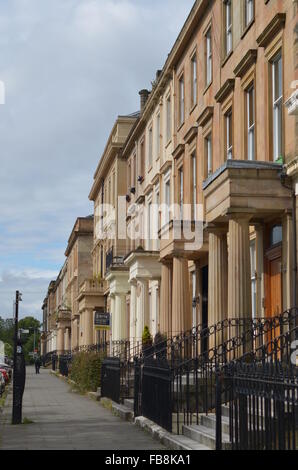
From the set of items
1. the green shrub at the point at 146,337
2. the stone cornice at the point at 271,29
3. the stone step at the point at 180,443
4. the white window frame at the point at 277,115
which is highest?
the stone cornice at the point at 271,29

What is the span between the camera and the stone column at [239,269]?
16.8 metres

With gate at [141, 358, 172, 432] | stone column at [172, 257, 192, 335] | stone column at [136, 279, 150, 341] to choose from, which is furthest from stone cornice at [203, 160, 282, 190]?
stone column at [136, 279, 150, 341]

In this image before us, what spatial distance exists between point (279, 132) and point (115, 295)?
23563 millimetres

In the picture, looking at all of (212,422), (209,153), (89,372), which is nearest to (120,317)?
(89,372)

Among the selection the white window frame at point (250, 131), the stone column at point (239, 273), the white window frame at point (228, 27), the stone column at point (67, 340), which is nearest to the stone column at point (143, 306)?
the white window frame at point (228, 27)

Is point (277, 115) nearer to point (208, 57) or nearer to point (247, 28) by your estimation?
point (247, 28)

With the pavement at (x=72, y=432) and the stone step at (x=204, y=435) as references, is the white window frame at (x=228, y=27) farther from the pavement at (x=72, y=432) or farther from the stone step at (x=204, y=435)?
the stone step at (x=204, y=435)

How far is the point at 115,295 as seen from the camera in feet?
134

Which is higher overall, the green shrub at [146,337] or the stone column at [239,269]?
the stone column at [239,269]

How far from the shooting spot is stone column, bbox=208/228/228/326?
62.6 ft

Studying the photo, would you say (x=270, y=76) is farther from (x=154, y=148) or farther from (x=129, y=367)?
(x=154, y=148)

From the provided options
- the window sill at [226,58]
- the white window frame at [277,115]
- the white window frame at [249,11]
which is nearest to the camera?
the white window frame at [277,115]

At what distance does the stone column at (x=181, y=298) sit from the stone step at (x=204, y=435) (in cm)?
1100
